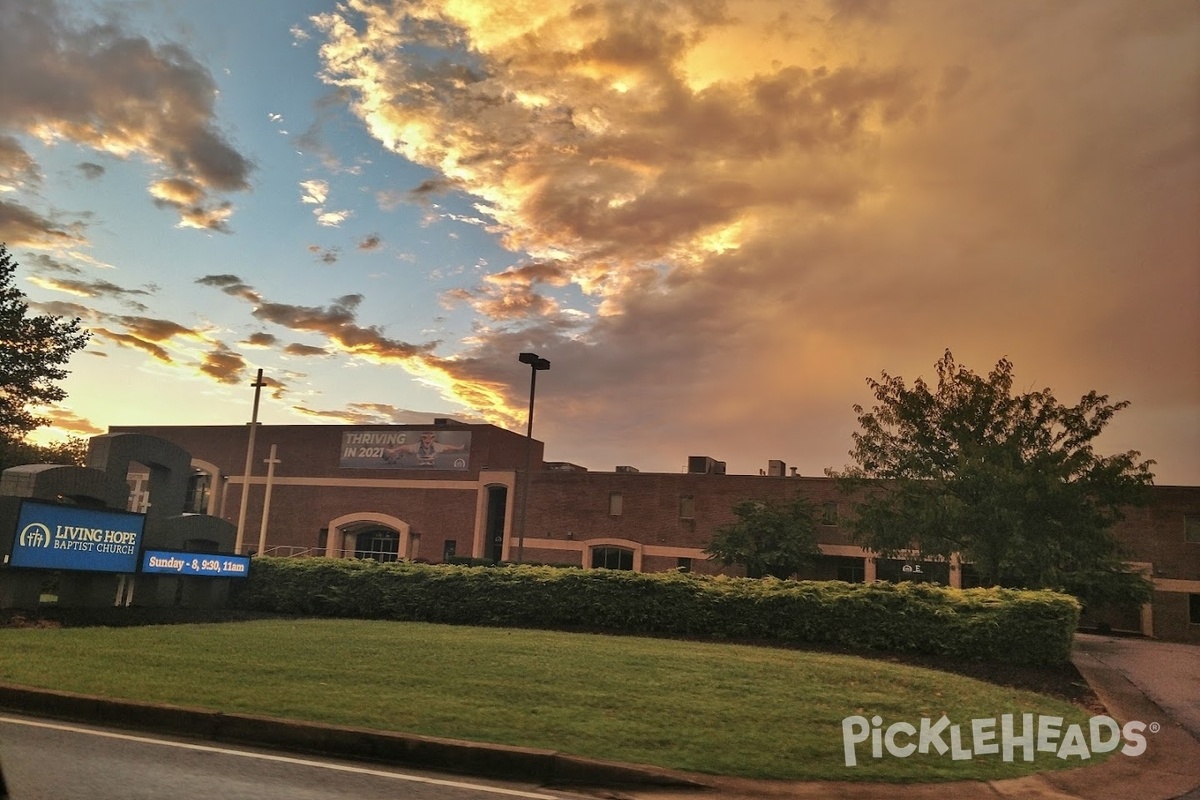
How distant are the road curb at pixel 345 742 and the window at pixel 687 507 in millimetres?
42555

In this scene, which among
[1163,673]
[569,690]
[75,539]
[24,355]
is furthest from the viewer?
[24,355]

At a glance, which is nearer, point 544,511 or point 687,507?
point 687,507

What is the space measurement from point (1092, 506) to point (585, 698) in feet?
75.0

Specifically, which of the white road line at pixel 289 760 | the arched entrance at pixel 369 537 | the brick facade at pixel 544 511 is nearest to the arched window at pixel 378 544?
the arched entrance at pixel 369 537

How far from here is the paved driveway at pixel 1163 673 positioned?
46.9 feet

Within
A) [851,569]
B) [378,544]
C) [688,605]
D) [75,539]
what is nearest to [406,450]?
[378,544]

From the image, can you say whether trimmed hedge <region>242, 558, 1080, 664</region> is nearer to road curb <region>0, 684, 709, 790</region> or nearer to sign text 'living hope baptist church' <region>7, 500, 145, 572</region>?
sign text 'living hope baptist church' <region>7, 500, 145, 572</region>

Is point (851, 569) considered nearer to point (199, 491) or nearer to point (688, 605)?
point (688, 605)

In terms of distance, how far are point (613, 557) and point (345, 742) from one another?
44.0 meters

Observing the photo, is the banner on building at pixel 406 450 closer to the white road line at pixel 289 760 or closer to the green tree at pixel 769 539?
the green tree at pixel 769 539

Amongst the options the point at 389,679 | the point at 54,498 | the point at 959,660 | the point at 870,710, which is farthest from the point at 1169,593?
the point at 54,498

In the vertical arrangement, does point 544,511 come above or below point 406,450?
below

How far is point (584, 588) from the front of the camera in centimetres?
2198

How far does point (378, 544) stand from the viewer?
60.3 meters
